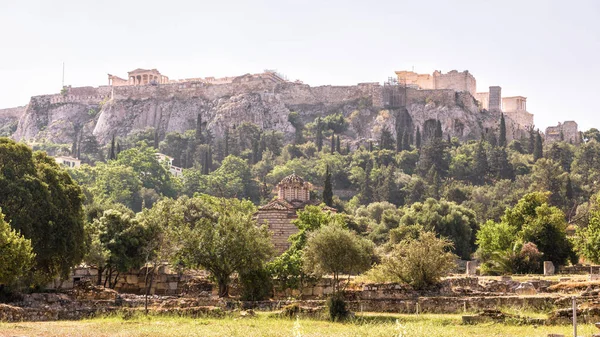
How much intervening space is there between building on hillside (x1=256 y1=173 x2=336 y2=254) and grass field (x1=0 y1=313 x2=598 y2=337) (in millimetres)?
32307

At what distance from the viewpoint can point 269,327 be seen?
27328mm

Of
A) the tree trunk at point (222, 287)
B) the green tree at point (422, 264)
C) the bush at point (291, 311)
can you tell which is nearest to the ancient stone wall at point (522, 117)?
the green tree at point (422, 264)

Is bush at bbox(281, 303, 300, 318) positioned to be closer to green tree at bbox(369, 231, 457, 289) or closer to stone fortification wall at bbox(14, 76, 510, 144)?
green tree at bbox(369, 231, 457, 289)

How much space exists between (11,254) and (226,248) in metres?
9.31

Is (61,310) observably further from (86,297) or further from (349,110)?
(349,110)

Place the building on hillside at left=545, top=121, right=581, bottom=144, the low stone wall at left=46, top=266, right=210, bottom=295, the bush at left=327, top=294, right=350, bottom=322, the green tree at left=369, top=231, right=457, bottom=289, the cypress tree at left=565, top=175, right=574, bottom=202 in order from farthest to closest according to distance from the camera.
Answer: the building on hillside at left=545, top=121, right=581, bottom=144 < the cypress tree at left=565, top=175, right=574, bottom=202 < the low stone wall at left=46, top=266, right=210, bottom=295 < the green tree at left=369, top=231, right=457, bottom=289 < the bush at left=327, top=294, right=350, bottom=322

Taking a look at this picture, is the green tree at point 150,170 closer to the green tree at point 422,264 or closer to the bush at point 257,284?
the bush at point 257,284

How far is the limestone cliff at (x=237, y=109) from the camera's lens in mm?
144375

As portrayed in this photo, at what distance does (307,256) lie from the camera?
119 feet

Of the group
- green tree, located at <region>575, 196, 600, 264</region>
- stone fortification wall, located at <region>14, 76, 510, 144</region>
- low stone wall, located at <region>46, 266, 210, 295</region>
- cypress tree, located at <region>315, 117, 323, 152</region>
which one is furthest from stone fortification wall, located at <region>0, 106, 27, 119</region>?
green tree, located at <region>575, 196, 600, 264</region>

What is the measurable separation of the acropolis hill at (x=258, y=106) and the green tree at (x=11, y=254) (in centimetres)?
11190

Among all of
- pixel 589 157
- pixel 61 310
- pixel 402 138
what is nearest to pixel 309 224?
pixel 61 310

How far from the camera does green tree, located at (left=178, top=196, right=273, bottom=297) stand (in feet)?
123

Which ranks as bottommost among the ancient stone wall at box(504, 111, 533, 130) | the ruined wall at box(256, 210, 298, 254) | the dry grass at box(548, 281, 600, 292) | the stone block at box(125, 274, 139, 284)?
the stone block at box(125, 274, 139, 284)
